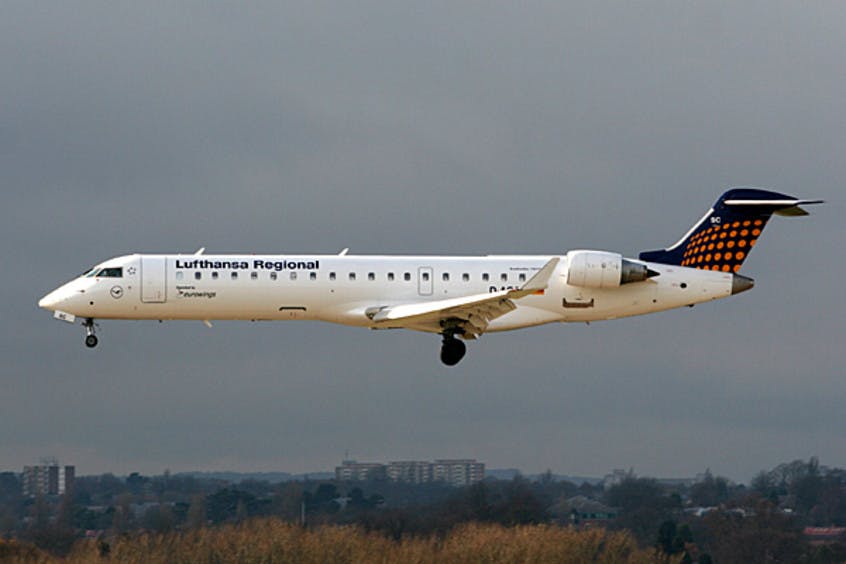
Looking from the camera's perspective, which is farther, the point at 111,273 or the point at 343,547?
the point at 111,273

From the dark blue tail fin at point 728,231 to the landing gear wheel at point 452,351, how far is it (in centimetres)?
706

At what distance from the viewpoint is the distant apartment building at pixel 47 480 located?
79750mm

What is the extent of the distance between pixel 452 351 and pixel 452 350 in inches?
1.2

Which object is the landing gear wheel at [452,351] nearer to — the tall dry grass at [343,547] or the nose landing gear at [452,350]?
the nose landing gear at [452,350]

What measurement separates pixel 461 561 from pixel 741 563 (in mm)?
21626

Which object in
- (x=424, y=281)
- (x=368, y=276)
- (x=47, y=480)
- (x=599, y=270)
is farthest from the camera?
(x=47, y=480)

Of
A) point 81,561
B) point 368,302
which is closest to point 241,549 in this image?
point 81,561

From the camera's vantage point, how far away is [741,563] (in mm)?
66438

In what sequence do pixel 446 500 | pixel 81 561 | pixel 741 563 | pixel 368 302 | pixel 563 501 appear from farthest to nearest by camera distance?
1. pixel 563 501
2. pixel 741 563
3. pixel 446 500
4. pixel 368 302
5. pixel 81 561

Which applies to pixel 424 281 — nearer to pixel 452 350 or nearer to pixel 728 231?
pixel 452 350

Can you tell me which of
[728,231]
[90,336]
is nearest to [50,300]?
[90,336]

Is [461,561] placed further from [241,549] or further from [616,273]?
[616,273]

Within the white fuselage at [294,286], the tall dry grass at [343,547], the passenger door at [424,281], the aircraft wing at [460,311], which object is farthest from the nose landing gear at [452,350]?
the tall dry grass at [343,547]

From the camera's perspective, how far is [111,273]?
5203cm
